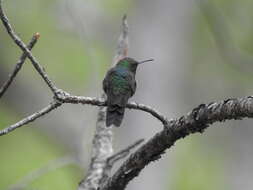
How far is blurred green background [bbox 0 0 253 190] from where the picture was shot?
7996mm

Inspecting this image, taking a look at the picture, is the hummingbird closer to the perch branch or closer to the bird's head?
the bird's head

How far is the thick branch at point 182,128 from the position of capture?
253cm

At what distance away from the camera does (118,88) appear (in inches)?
151

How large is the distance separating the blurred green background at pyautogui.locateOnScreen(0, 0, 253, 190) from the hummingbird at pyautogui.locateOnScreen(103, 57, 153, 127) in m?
2.61

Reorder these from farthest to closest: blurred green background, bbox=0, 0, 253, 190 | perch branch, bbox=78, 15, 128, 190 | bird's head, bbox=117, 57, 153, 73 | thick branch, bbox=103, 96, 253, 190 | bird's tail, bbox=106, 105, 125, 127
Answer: blurred green background, bbox=0, 0, 253, 190 → bird's head, bbox=117, 57, 153, 73 → perch branch, bbox=78, 15, 128, 190 → bird's tail, bbox=106, 105, 125, 127 → thick branch, bbox=103, 96, 253, 190

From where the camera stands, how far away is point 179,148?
9469 millimetres

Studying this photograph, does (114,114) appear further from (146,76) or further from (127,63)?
(146,76)

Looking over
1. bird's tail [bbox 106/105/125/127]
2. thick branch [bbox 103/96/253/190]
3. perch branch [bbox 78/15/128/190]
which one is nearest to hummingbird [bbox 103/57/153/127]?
bird's tail [bbox 106/105/125/127]

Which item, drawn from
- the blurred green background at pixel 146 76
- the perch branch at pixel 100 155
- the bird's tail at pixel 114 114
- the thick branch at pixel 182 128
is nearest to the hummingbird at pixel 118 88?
the bird's tail at pixel 114 114

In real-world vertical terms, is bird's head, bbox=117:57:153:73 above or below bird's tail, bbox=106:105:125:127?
above

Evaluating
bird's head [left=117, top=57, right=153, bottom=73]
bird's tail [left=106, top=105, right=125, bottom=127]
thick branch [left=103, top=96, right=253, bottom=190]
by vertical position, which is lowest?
thick branch [left=103, top=96, right=253, bottom=190]

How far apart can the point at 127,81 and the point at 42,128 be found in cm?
424

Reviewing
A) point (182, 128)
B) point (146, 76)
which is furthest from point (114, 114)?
point (146, 76)

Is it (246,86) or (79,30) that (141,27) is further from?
(246,86)
